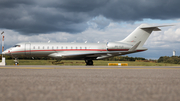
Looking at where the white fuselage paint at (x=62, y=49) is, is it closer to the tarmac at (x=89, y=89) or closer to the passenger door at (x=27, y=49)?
the passenger door at (x=27, y=49)

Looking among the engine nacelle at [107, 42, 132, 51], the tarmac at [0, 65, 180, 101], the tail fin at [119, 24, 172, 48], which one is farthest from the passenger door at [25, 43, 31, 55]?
the tarmac at [0, 65, 180, 101]

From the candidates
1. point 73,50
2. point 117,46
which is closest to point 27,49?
point 73,50

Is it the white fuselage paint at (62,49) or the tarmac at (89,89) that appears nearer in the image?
the tarmac at (89,89)

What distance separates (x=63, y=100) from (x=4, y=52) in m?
27.4

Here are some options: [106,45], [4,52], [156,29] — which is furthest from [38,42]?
[156,29]

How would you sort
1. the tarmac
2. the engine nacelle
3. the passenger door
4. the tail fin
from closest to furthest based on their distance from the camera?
the tarmac
the passenger door
the engine nacelle
the tail fin

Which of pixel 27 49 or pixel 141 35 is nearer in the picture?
pixel 27 49

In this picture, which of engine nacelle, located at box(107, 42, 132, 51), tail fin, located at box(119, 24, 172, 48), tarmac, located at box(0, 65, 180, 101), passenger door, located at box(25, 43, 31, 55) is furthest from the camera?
tail fin, located at box(119, 24, 172, 48)

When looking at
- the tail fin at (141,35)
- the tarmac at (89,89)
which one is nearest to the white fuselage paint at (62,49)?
the tail fin at (141,35)

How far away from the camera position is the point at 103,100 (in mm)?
4008

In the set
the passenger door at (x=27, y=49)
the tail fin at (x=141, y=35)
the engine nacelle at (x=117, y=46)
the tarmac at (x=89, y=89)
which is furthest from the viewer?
the tail fin at (x=141, y=35)

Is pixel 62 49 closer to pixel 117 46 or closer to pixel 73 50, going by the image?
pixel 73 50

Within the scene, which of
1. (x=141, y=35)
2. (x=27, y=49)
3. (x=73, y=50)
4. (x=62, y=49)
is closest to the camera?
(x=27, y=49)

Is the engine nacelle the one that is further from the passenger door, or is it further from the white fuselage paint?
the passenger door
